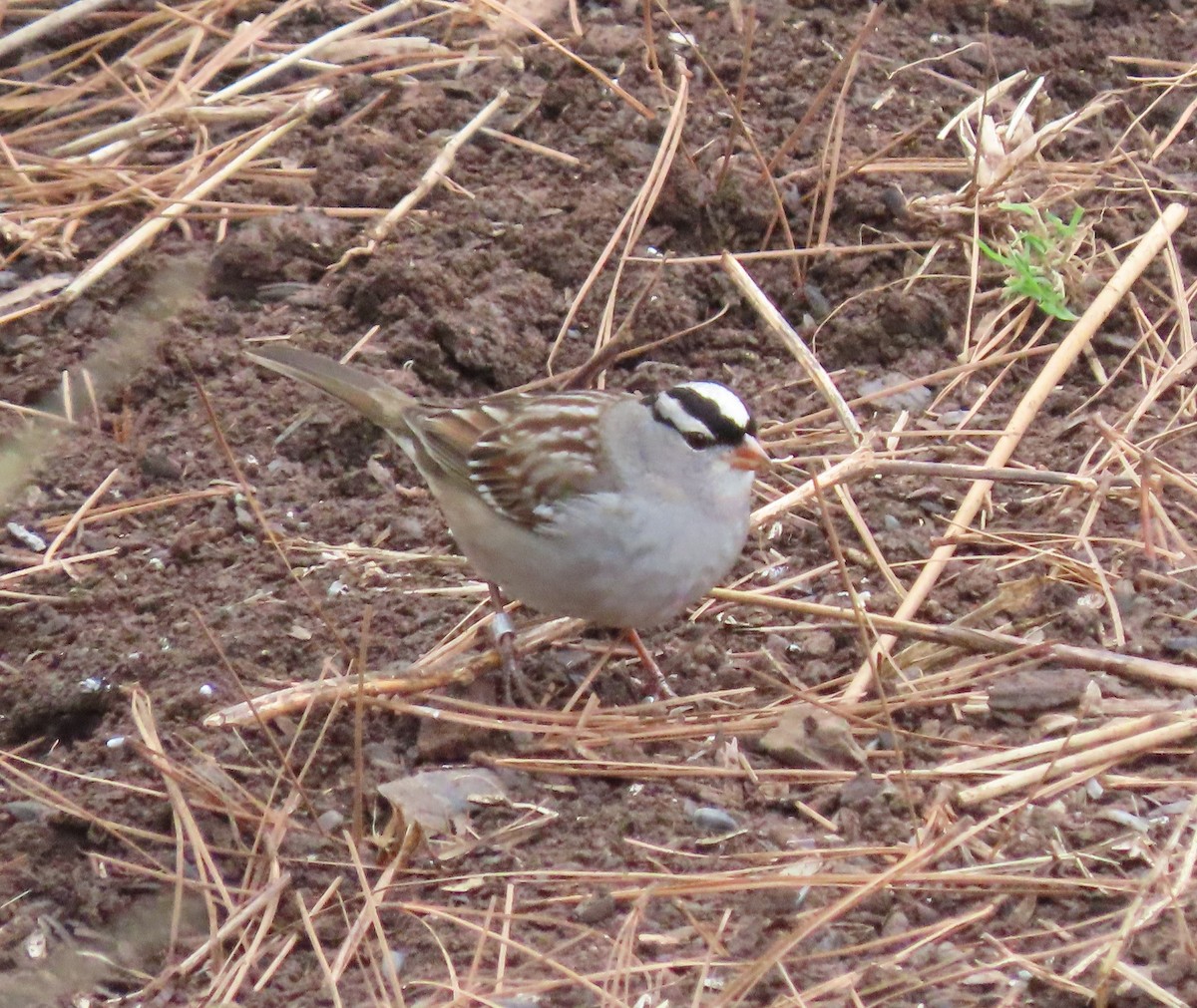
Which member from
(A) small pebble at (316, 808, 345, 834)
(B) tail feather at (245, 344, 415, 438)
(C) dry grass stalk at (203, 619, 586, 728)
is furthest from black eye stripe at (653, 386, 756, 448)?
(A) small pebble at (316, 808, 345, 834)

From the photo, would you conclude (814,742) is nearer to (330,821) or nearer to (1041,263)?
(330,821)

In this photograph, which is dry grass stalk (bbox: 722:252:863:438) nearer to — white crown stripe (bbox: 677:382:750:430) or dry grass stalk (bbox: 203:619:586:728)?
white crown stripe (bbox: 677:382:750:430)

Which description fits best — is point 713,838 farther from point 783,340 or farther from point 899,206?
point 899,206

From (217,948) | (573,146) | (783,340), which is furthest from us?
(573,146)

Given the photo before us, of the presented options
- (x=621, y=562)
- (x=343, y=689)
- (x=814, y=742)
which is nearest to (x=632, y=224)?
(x=621, y=562)

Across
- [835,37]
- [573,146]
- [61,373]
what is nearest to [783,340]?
[573,146]
